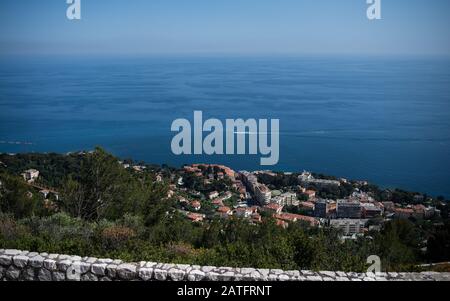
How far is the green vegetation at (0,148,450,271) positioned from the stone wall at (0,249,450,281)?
0.27 meters

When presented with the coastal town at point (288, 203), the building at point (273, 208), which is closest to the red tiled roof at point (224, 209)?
the coastal town at point (288, 203)

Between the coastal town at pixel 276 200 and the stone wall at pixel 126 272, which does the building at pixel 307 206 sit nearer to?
the coastal town at pixel 276 200

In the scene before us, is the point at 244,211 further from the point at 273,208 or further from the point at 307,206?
the point at 307,206

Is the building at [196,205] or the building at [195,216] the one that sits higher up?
the building at [195,216]

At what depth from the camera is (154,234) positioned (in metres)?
4.91

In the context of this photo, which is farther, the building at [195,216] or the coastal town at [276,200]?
the coastal town at [276,200]

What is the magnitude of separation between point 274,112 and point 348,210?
593 inches

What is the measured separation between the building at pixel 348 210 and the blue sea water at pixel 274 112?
518 cm

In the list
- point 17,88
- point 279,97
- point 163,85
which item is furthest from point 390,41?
point 17,88

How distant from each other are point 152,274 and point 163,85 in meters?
30.3

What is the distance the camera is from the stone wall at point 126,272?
10.4 ft

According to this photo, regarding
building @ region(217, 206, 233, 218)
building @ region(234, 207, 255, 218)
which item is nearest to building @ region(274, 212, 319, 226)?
building @ region(234, 207, 255, 218)

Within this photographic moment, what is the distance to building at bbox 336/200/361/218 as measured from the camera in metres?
9.73

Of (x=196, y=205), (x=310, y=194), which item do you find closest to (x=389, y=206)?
(x=310, y=194)
